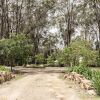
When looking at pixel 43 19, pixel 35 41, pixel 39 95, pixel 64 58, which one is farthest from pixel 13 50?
pixel 35 41

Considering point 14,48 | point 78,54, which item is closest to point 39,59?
point 78,54

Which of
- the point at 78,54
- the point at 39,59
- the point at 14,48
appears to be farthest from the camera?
the point at 39,59

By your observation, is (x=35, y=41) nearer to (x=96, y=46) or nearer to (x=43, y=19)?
(x=43, y=19)

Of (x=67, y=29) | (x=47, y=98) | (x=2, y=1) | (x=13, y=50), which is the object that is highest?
(x=2, y=1)

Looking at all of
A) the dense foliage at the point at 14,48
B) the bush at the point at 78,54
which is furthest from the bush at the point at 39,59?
the dense foliage at the point at 14,48

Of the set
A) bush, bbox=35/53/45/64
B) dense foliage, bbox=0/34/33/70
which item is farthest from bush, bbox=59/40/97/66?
bush, bbox=35/53/45/64

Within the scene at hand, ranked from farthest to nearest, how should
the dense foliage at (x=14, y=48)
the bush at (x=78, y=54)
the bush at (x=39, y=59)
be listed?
1. the bush at (x=39, y=59)
2. the bush at (x=78, y=54)
3. the dense foliage at (x=14, y=48)

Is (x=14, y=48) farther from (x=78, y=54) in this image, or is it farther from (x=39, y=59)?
(x=39, y=59)

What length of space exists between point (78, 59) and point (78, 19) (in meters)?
20.5

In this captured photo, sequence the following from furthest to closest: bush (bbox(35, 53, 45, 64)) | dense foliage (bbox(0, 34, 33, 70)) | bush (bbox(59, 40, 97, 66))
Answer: bush (bbox(35, 53, 45, 64)) → bush (bbox(59, 40, 97, 66)) → dense foliage (bbox(0, 34, 33, 70))

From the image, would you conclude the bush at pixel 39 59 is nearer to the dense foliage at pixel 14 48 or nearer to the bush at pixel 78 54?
the bush at pixel 78 54

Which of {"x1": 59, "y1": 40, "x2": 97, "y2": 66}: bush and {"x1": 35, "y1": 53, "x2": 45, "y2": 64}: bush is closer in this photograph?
{"x1": 59, "y1": 40, "x2": 97, "y2": 66}: bush

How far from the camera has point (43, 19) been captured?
4791 centimetres

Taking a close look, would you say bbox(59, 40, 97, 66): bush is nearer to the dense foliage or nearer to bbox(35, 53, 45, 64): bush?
the dense foliage
